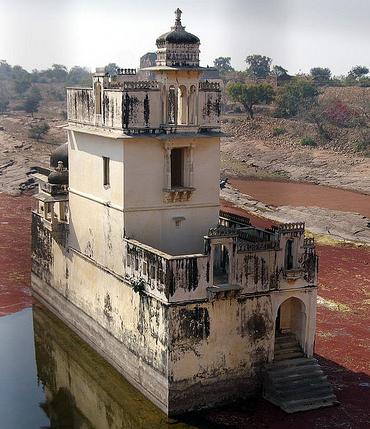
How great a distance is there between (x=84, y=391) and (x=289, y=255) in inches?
232

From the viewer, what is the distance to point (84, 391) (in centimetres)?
1822

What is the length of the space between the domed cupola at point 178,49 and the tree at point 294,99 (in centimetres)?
4650

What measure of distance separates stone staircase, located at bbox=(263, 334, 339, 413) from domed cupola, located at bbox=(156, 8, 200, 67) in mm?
6918

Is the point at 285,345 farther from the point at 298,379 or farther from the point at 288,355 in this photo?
the point at 298,379

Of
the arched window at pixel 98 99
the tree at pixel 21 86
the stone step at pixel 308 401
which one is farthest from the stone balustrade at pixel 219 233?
the tree at pixel 21 86

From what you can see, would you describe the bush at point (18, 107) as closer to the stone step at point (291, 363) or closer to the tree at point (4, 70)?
the tree at point (4, 70)

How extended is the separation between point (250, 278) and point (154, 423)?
143 inches

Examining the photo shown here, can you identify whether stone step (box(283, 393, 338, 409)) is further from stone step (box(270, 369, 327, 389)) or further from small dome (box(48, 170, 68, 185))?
small dome (box(48, 170, 68, 185))

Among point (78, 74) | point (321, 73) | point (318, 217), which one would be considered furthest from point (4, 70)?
point (318, 217)

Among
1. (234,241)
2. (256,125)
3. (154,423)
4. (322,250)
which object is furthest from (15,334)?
(256,125)

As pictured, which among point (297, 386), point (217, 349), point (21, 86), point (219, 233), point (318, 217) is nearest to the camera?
point (219, 233)

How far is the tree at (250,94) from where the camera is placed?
6425 centimetres

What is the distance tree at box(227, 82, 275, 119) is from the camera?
64.2 meters

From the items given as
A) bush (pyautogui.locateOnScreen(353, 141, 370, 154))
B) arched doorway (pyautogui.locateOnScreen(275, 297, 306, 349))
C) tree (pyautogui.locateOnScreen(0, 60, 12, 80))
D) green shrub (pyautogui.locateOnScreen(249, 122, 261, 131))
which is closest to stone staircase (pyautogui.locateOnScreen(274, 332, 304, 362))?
arched doorway (pyautogui.locateOnScreen(275, 297, 306, 349))
